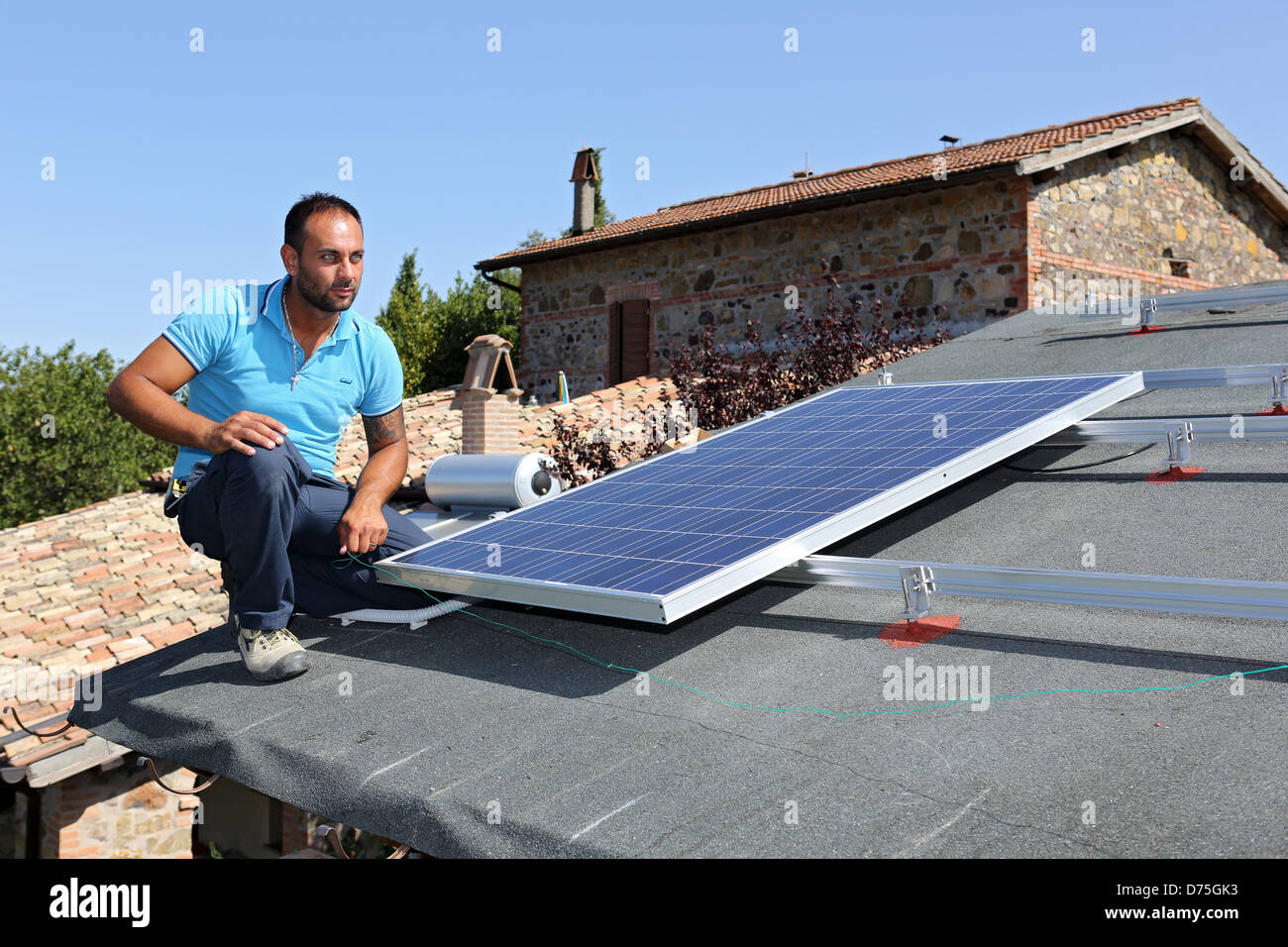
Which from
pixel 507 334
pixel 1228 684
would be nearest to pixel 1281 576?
pixel 1228 684

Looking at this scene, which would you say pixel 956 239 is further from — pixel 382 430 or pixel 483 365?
pixel 382 430

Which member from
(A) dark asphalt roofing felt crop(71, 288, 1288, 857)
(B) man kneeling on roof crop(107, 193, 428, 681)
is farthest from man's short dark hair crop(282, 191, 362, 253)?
(A) dark asphalt roofing felt crop(71, 288, 1288, 857)

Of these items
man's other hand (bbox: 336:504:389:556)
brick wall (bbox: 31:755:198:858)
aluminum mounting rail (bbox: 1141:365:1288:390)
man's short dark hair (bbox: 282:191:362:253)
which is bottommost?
brick wall (bbox: 31:755:198:858)

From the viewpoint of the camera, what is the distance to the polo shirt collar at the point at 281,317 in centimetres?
499

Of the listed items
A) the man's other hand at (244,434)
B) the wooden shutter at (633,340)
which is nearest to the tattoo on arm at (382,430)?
the man's other hand at (244,434)

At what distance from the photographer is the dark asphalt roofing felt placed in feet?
8.94

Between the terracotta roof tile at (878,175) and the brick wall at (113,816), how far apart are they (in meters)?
15.6

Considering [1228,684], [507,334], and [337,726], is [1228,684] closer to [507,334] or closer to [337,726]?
[337,726]

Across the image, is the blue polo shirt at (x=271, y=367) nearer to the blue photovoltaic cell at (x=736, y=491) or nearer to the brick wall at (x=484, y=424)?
the blue photovoltaic cell at (x=736, y=491)

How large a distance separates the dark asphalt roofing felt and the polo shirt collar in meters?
1.50

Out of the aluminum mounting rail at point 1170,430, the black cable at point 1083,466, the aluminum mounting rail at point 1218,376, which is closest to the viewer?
the aluminum mounting rail at point 1170,430

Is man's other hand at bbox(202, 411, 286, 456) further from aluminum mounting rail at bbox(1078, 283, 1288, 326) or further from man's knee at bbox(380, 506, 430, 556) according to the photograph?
aluminum mounting rail at bbox(1078, 283, 1288, 326)

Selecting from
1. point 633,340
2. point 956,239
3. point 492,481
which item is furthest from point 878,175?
point 492,481
